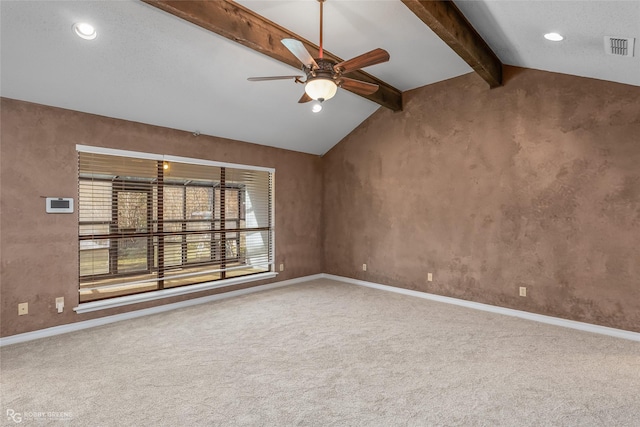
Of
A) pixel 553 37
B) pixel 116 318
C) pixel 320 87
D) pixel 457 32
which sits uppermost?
pixel 457 32

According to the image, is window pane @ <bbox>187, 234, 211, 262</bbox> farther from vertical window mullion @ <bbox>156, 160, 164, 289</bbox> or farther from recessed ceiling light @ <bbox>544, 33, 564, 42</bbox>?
recessed ceiling light @ <bbox>544, 33, 564, 42</bbox>

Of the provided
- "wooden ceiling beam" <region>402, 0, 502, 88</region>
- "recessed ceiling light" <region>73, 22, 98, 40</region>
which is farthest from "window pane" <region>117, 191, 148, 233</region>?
"wooden ceiling beam" <region>402, 0, 502, 88</region>

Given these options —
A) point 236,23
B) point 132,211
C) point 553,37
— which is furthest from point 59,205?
point 553,37

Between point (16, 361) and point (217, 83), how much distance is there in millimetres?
3365

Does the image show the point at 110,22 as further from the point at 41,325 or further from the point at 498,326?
the point at 498,326

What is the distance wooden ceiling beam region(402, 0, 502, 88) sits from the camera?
9.21ft

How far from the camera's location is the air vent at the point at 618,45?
2676mm

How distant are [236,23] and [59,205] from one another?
2.75 metres

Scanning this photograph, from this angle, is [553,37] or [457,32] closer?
[553,37]

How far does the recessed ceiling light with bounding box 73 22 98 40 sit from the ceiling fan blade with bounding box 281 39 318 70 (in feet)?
5.93

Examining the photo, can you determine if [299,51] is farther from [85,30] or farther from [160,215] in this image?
[160,215]

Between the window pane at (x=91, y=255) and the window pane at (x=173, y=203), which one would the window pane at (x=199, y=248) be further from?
the window pane at (x=91, y=255)

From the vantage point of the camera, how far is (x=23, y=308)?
3.57 meters

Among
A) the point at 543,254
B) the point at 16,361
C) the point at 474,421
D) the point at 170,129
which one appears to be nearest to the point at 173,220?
the point at 170,129
